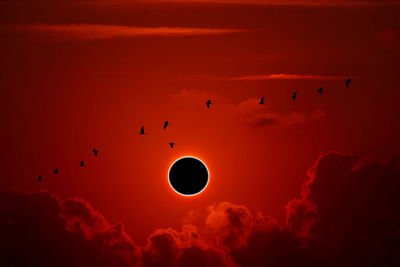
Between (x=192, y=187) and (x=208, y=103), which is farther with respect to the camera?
(x=192, y=187)

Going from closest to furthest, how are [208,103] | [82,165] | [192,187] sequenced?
1. [208,103]
2. [82,165]
3. [192,187]

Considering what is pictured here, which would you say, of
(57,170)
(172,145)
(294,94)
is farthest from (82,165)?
(294,94)

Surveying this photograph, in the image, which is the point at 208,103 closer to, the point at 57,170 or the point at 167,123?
the point at 167,123

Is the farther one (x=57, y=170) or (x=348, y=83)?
(x=57, y=170)

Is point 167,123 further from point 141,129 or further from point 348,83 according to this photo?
point 348,83

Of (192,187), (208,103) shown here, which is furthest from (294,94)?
(192,187)

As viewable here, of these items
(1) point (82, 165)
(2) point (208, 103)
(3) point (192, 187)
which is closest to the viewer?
(2) point (208, 103)

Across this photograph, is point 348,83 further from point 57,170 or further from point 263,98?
point 57,170

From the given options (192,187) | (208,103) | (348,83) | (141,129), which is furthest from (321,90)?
(192,187)
